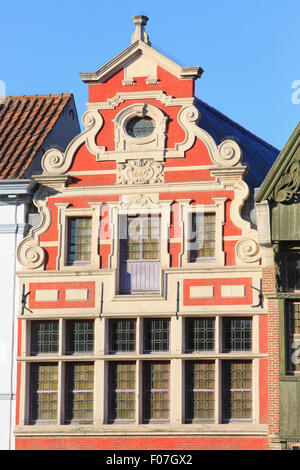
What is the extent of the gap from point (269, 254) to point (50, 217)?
6.22m

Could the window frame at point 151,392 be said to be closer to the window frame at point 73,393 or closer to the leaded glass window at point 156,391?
the leaded glass window at point 156,391

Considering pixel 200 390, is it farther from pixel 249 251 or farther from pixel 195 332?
pixel 249 251

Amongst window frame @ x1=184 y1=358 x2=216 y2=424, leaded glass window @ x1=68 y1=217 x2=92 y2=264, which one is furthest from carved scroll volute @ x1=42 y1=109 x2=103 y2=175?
window frame @ x1=184 y1=358 x2=216 y2=424

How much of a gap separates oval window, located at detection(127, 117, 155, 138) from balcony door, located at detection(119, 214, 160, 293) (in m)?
2.32

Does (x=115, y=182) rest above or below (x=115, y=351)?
above

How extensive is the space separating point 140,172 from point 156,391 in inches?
235

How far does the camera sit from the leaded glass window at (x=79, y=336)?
34375mm

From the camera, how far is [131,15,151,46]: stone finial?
1399 inches

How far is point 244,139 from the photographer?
42125 mm

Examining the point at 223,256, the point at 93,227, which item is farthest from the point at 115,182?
the point at 223,256

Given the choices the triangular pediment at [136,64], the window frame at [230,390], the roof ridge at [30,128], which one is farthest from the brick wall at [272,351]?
the roof ridge at [30,128]

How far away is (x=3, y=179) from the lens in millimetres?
35188

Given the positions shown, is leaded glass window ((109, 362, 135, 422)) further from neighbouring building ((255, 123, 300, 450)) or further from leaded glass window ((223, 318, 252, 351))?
neighbouring building ((255, 123, 300, 450))
